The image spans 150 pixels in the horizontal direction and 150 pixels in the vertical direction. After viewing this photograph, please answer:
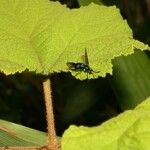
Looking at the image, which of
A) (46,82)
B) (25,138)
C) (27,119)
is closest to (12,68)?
(46,82)

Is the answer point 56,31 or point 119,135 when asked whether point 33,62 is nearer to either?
point 56,31

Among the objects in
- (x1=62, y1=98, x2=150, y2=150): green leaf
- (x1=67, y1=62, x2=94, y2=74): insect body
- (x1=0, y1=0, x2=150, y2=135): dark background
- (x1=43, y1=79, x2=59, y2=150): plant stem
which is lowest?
(x1=0, y1=0, x2=150, y2=135): dark background

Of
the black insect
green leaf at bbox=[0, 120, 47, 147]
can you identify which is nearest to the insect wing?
the black insect

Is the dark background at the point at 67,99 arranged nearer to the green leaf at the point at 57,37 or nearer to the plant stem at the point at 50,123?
the green leaf at the point at 57,37

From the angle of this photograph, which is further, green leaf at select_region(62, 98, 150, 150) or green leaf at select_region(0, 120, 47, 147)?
green leaf at select_region(0, 120, 47, 147)

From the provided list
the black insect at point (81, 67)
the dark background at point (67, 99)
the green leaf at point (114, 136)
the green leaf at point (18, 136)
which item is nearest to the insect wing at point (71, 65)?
the black insect at point (81, 67)

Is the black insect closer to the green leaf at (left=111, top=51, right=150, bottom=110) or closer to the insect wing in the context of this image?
the insect wing
